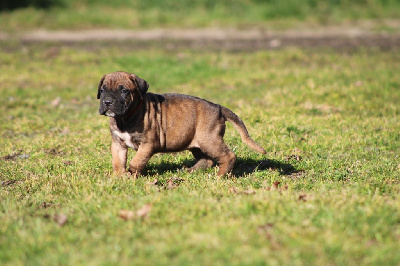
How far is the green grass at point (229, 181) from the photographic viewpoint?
4043 millimetres

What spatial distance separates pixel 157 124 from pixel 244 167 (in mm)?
1564

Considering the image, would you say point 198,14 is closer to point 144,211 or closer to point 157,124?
point 157,124

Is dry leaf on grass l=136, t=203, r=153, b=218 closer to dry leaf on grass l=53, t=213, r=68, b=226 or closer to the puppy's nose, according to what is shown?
dry leaf on grass l=53, t=213, r=68, b=226

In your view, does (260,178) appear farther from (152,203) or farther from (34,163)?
(34,163)

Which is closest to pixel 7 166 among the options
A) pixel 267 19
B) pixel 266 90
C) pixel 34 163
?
pixel 34 163

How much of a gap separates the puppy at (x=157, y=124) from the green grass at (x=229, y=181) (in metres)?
0.32

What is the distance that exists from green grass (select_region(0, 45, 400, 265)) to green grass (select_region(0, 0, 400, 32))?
9.36 metres

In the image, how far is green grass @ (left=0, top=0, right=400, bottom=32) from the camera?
2267 cm

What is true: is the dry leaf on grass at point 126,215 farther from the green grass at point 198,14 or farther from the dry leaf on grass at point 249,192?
the green grass at point 198,14

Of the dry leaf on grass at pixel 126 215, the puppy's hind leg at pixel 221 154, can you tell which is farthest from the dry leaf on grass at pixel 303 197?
the dry leaf on grass at pixel 126 215

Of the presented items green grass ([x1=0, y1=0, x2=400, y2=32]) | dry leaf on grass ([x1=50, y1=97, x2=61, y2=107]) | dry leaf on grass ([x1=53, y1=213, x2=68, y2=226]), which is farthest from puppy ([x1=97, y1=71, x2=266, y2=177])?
green grass ([x1=0, y1=0, x2=400, y2=32])

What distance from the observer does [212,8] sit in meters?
25.3

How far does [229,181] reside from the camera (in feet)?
19.9

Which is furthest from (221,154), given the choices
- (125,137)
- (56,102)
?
(56,102)
